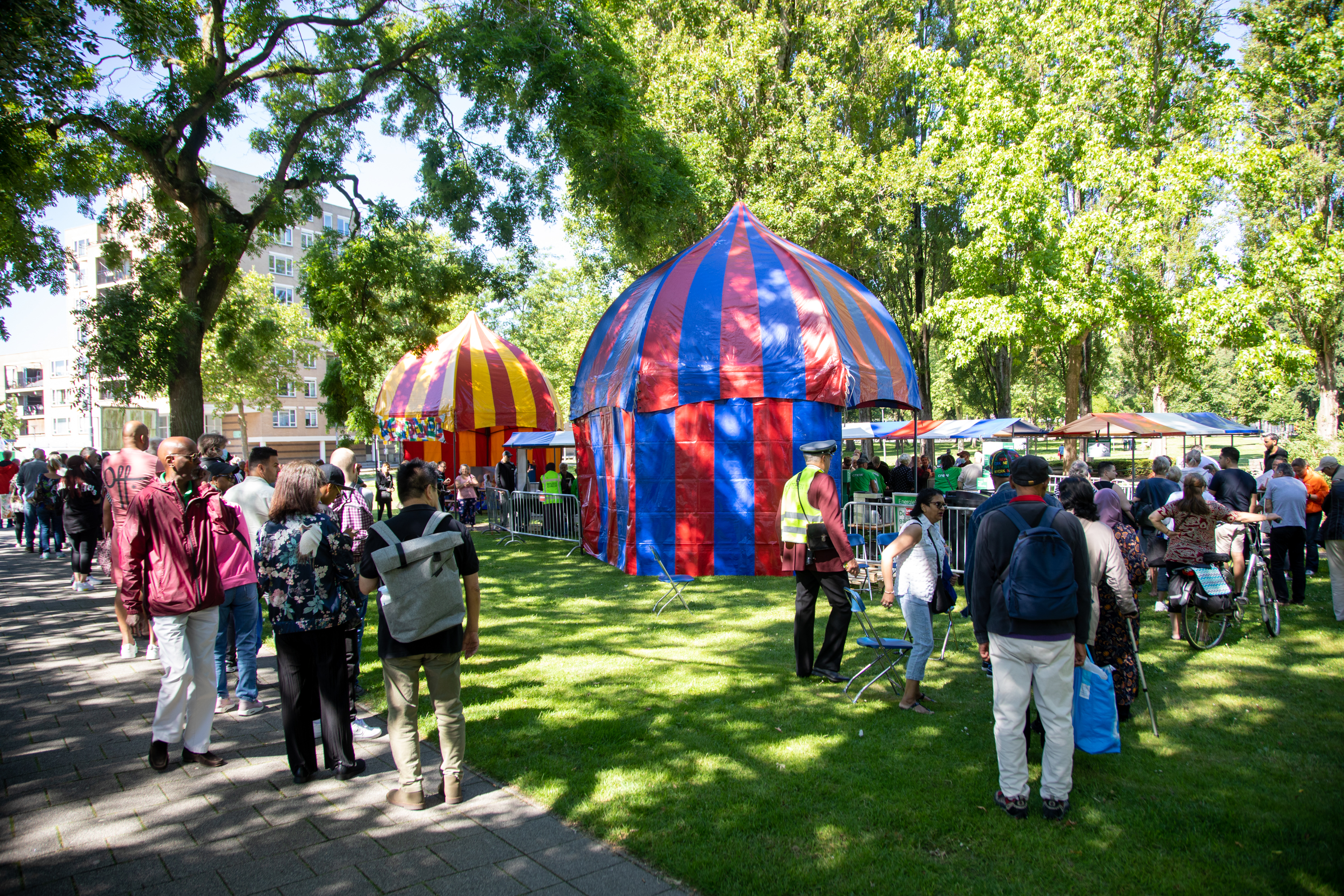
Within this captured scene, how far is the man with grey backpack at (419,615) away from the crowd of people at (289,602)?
10mm

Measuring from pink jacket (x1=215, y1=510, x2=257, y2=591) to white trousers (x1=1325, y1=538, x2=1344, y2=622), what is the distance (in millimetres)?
11011

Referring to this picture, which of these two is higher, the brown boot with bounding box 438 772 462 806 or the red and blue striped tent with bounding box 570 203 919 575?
the red and blue striped tent with bounding box 570 203 919 575

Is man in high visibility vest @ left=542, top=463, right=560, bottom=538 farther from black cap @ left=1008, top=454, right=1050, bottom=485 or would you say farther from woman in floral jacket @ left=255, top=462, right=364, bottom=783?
black cap @ left=1008, top=454, right=1050, bottom=485

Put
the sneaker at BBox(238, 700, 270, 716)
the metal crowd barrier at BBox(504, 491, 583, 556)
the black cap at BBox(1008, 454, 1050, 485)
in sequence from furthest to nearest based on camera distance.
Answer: the metal crowd barrier at BBox(504, 491, 583, 556), the sneaker at BBox(238, 700, 270, 716), the black cap at BBox(1008, 454, 1050, 485)

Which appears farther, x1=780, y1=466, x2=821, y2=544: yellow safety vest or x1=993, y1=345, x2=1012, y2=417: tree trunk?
x1=993, y1=345, x2=1012, y2=417: tree trunk

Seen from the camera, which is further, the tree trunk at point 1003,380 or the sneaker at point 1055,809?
the tree trunk at point 1003,380

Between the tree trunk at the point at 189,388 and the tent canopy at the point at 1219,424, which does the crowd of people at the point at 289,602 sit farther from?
the tent canopy at the point at 1219,424

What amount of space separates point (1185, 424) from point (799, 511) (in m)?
20.4

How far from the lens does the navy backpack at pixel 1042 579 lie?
4102mm

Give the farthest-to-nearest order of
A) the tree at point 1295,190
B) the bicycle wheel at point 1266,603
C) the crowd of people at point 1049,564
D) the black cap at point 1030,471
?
1. the tree at point 1295,190
2. the bicycle wheel at point 1266,603
3. the black cap at point 1030,471
4. the crowd of people at point 1049,564

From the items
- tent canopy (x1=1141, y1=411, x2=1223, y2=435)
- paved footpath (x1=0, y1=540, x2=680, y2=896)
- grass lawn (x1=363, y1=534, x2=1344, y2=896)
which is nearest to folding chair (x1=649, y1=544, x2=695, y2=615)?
grass lawn (x1=363, y1=534, x2=1344, y2=896)

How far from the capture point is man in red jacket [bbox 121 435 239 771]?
4926 millimetres

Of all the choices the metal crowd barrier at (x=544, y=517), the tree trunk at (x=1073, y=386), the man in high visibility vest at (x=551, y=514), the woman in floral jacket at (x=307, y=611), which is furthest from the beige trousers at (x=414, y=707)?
the tree trunk at (x=1073, y=386)

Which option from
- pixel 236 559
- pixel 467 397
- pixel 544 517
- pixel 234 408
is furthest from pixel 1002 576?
pixel 234 408
